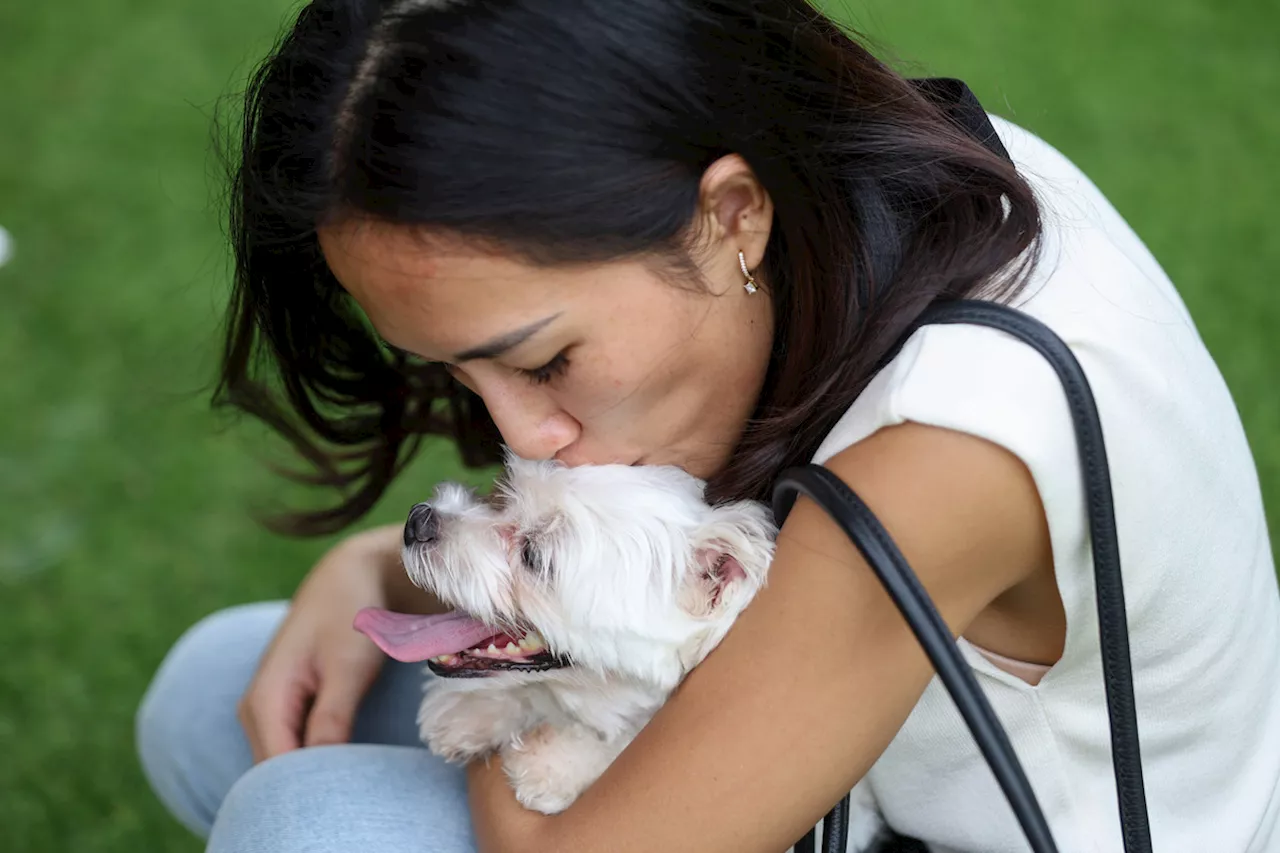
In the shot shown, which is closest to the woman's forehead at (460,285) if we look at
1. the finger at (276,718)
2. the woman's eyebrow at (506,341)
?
the woman's eyebrow at (506,341)

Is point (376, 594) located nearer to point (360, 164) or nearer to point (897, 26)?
point (360, 164)

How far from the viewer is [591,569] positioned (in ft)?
4.66

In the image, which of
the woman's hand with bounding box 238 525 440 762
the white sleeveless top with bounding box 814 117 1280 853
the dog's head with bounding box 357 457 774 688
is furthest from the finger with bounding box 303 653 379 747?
the white sleeveless top with bounding box 814 117 1280 853

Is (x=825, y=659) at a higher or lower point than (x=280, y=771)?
higher

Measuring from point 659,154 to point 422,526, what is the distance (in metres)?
0.58

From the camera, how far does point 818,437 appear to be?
4.56ft

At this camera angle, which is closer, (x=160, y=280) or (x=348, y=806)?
(x=348, y=806)

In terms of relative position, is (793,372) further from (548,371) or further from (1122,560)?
(1122,560)

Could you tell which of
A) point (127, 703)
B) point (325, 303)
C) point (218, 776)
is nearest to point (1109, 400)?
point (325, 303)

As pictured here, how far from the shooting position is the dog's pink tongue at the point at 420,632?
5.19 ft

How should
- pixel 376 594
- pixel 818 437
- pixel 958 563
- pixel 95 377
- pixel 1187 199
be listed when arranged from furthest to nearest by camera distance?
pixel 1187 199 < pixel 95 377 < pixel 376 594 < pixel 818 437 < pixel 958 563

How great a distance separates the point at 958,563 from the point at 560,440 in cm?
48

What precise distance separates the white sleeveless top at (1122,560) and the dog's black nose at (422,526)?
532 mm

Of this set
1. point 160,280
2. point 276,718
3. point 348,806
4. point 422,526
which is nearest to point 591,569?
point 422,526
